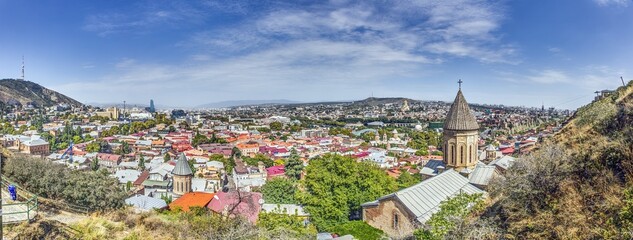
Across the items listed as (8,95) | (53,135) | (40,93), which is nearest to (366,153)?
(53,135)

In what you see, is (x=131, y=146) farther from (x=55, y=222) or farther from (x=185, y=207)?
(x=55, y=222)

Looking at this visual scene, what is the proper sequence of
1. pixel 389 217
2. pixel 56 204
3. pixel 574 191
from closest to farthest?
pixel 574 191, pixel 56 204, pixel 389 217

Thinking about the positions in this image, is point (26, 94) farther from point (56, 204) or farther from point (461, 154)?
point (461, 154)

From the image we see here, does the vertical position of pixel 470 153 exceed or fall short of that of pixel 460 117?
it falls short

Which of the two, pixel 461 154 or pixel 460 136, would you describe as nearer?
pixel 460 136

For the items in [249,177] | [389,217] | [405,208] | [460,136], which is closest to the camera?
[405,208]

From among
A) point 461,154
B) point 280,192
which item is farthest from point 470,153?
point 280,192
